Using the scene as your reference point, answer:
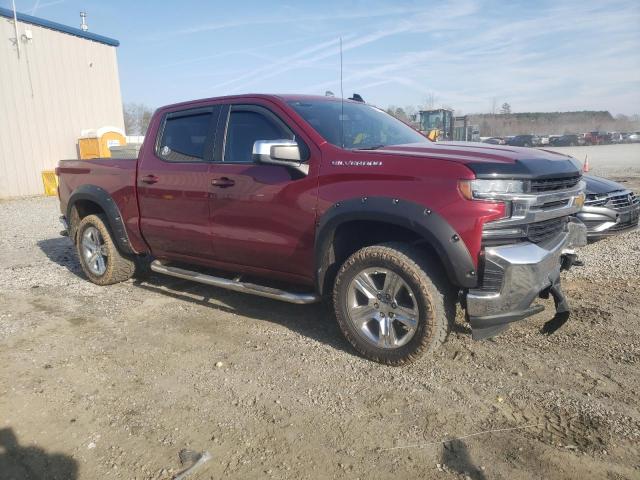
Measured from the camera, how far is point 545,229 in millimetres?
3291

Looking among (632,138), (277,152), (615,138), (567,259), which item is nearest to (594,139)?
(615,138)

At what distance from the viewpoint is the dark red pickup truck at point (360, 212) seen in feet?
9.84

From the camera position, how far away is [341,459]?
2.49 meters

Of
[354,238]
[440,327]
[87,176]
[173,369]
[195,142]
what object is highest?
[195,142]

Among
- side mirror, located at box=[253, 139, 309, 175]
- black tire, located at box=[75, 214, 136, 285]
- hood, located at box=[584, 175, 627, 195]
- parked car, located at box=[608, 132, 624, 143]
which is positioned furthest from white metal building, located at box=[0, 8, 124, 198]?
parked car, located at box=[608, 132, 624, 143]

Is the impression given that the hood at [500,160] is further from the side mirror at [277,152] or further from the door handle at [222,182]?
the door handle at [222,182]

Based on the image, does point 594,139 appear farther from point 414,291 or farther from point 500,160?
point 414,291

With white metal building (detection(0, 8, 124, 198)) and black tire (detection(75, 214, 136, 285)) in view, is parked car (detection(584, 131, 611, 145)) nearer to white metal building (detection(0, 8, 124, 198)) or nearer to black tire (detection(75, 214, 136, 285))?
white metal building (detection(0, 8, 124, 198))

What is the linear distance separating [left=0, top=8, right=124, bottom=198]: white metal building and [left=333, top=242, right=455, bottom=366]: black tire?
1491 cm

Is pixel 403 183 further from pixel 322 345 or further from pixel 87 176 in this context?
pixel 87 176

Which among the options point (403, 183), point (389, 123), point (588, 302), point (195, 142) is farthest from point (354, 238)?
point (588, 302)

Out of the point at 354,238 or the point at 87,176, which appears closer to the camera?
the point at 354,238

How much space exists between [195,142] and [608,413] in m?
3.82

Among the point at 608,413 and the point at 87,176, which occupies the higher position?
the point at 87,176
